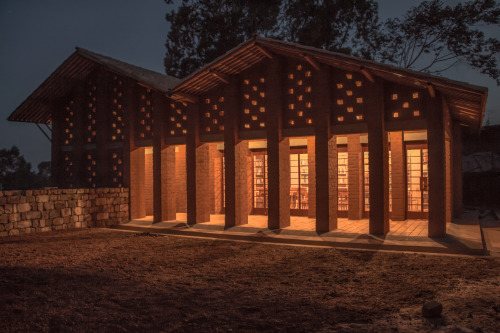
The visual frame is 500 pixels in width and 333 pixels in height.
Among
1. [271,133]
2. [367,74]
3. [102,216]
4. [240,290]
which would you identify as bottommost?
[240,290]

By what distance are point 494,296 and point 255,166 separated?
35.3ft

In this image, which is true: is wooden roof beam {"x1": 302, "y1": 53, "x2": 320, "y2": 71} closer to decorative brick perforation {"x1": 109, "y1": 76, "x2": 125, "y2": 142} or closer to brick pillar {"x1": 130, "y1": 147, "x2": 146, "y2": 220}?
brick pillar {"x1": 130, "y1": 147, "x2": 146, "y2": 220}

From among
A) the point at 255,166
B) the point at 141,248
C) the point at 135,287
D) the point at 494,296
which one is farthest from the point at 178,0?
the point at 494,296

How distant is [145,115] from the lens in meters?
14.0

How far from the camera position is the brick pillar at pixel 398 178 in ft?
41.2

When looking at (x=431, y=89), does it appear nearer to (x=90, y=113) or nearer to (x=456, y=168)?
(x=456, y=168)

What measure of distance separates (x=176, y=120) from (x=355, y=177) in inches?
267

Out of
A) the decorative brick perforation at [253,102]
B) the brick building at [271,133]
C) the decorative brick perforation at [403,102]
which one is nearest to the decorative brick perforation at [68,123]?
the brick building at [271,133]

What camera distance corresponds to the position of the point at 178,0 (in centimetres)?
2766

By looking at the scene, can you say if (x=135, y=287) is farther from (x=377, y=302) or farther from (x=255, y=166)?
(x=255, y=166)

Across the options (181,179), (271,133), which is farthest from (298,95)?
(181,179)

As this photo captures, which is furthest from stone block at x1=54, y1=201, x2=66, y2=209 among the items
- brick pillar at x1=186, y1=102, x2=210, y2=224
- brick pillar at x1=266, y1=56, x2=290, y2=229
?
brick pillar at x1=266, y1=56, x2=290, y2=229

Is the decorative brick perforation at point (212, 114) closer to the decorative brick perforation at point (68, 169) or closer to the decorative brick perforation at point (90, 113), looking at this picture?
the decorative brick perforation at point (90, 113)

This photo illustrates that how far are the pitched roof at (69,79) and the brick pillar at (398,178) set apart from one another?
8310mm
